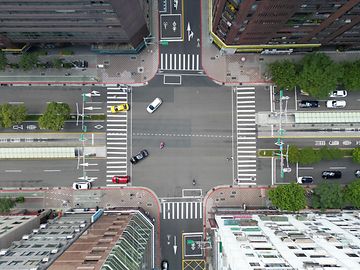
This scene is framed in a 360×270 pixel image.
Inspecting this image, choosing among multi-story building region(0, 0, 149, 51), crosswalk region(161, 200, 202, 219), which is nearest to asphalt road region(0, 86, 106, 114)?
multi-story building region(0, 0, 149, 51)

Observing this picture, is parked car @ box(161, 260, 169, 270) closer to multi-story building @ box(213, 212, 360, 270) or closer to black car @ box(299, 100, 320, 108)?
multi-story building @ box(213, 212, 360, 270)

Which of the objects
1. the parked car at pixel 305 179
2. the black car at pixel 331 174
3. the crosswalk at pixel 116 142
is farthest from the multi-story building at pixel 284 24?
the parked car at pixel 305 179

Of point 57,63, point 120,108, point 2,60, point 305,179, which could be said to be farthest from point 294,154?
point 2,60

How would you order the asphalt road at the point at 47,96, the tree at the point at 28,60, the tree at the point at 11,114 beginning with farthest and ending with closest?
1. the asphalt road at the point at 47,96
2. the tree at the point at 28,60
3. the tree at the point at 11,114

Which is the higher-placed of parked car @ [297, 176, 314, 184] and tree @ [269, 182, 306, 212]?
parked car @ [297, 176, 314, 184]

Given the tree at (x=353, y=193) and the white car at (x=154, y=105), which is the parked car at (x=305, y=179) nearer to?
the tree at (x=353, y=193)
